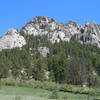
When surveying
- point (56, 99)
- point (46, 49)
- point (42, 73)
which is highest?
point (46, 49)

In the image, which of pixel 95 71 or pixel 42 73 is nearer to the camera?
pixel 42 73

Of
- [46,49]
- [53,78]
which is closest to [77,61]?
[53,78]

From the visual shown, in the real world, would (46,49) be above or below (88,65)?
above

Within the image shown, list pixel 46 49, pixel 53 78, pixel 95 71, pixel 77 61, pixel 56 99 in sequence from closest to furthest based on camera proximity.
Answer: pixel 56 99 → pixel 53 78 → pixel 77 61 → pixel 95 71 → pixel 46 49

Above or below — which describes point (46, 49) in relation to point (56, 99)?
above

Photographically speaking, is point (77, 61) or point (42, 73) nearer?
point (42, 73)

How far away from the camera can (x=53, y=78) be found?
99.6 meters

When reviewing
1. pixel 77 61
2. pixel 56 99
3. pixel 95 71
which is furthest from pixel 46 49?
pixel 56 99

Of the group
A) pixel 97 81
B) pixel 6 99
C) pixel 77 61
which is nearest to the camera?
pixel 6 99

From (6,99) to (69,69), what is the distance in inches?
3147

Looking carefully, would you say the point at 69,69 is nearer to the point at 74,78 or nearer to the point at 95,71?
the point at 74,78

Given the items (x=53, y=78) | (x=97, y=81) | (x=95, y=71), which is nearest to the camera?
(x=97, y=81)

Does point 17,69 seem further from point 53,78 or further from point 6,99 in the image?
point 6,99

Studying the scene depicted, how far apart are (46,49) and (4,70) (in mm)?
98887
